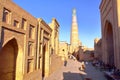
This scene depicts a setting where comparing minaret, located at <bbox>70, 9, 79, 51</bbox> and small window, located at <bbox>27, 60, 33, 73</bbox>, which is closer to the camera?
small window, located at <bbox>27, 60, 33, 73</bbox>

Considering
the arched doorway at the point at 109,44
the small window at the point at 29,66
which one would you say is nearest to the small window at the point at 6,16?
the small window at the point at 29,66

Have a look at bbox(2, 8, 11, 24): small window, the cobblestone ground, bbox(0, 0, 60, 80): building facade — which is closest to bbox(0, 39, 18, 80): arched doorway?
bbox(0, 0, 60, 80): building facade

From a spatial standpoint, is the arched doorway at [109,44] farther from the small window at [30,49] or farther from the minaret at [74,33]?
the minaret at [74,33]

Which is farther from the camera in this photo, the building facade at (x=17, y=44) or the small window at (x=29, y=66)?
the small window at (x=29, y=66)

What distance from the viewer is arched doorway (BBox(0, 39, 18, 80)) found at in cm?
861

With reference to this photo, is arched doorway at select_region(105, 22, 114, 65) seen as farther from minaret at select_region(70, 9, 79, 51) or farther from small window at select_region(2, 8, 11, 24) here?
minaret at select_region(70, 9, 79, 51)

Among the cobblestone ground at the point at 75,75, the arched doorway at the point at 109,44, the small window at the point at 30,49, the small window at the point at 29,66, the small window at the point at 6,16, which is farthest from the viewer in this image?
the arched doorway at the point at 109,44

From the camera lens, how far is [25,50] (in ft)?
34.0

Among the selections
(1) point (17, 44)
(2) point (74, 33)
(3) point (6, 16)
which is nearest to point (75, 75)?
(1) point (17, 44)

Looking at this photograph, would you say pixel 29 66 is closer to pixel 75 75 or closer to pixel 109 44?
Result: pixel 75 75

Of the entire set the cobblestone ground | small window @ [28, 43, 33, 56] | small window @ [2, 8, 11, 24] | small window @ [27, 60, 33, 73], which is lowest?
the cobblestone ground

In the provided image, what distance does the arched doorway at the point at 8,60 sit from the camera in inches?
339

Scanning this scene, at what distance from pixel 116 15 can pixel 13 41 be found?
35.5 feet

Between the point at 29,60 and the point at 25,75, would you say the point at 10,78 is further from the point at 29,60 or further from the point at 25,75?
the point at 29,60
